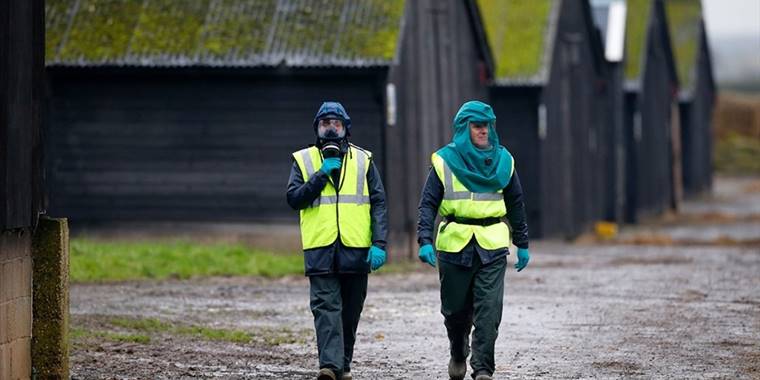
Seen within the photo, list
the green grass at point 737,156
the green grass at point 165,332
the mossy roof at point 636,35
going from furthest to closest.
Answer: the green grass at point 737,156 < the mossy roof at point 636,35 < the green grass at point 165,332

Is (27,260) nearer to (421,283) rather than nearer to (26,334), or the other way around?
(26,334)

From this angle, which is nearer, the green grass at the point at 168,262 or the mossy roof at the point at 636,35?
the green grass at the point at 168,262

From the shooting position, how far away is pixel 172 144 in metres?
24.9

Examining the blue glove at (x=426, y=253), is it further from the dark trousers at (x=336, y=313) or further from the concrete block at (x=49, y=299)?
the concrete block at (x=49, y=299)

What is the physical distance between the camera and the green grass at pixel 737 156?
85.1 meters

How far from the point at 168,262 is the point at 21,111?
11.3m

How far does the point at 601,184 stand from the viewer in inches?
1566

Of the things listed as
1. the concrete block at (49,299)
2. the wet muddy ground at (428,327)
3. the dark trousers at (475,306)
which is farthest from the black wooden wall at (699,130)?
the concrete block at (49,299)

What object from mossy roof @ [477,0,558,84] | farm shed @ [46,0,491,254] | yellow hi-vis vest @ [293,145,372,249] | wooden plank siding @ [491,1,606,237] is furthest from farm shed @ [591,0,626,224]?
yellow hi-vis vest @ [293,145,372,249]

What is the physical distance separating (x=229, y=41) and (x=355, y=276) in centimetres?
1314

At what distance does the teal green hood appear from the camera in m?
11.2

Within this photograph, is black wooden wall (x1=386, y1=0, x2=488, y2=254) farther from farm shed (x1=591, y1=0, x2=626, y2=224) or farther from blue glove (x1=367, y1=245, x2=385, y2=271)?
blue glove (x1=367, y1=245, x2=385, y2=271)

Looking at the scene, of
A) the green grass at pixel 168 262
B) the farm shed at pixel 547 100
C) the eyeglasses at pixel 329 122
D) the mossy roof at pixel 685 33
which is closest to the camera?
the eyeglasses at pixel 329 122

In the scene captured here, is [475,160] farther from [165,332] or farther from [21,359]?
[165,332]
